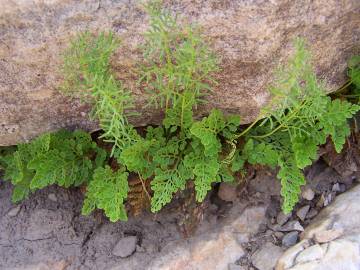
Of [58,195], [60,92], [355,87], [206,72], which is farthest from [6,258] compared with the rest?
[355,87]

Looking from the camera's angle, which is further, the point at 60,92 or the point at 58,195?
the point at 58,195

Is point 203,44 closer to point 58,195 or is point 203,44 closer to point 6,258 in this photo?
point 58,195

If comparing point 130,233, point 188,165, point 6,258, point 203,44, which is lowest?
point 6,258

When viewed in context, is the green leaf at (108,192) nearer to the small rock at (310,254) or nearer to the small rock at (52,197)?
the small rock at (52,197)

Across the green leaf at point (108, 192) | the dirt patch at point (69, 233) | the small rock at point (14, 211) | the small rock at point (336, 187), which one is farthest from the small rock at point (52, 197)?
the small rock at point (336, 187)

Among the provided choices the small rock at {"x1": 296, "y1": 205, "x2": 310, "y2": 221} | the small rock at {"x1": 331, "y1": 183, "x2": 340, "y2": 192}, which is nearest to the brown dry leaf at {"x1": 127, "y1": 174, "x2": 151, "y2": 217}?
the small rock at {"x1": 296, "y1": 205, "x2": 310, "y2": 221}

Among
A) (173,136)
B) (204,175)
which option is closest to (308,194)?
(204,175)

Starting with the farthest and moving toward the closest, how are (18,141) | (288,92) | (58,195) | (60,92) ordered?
(58,195), (18,141), (60,92), (288,92)
